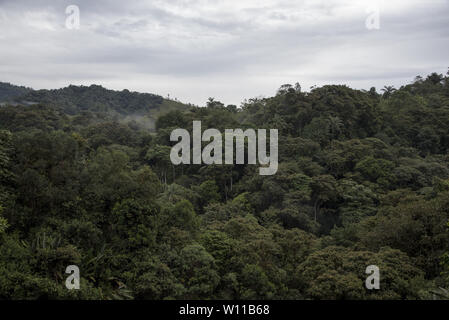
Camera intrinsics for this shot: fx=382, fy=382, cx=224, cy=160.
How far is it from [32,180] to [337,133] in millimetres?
28683

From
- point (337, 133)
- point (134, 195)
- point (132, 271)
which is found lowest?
point (132, 271)

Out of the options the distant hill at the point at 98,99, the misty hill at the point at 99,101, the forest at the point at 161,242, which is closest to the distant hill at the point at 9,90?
the misty hill at the point at 99,101

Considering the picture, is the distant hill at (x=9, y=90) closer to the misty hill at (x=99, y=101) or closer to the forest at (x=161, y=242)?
the misty hill at (x=99, y=101)

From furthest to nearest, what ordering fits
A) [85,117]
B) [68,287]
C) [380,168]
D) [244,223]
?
1. [85,117]
2. [380,168]
3. [244,223]
4. [68,287]

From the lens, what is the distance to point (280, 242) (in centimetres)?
1622

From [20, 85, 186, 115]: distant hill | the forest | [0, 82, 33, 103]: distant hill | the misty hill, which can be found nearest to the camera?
the forest

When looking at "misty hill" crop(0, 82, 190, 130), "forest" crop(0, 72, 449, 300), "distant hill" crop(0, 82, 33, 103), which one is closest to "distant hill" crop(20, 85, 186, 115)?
"misty hill" crop(0, 82, 190, 130)

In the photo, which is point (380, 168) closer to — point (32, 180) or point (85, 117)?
point (32, 180)

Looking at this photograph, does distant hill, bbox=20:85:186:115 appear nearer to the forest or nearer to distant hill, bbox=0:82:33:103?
distant hill, bbox=0:82:33:103

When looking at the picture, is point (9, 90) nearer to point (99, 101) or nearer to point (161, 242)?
point (99, 101)

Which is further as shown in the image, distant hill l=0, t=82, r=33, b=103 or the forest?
distant hill l=0, t=82, r=33, b=103

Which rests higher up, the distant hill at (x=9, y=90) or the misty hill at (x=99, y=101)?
the distant hill at (x=9, y=90)
